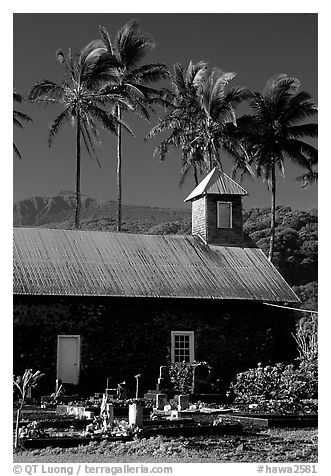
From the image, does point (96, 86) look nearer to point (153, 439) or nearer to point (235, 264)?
point (235, 264)

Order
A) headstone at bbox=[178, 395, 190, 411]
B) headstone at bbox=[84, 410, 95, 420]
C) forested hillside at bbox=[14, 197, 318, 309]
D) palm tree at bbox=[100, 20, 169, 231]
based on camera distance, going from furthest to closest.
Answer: forested hillside at bbox=[14, 197, 318, 309]
palm tree at bbox=[100, 20, 169, 231]
headstone at bbox=[178, 395, 190, 411]
headstone at bbox=[84, 410, 95, 420]

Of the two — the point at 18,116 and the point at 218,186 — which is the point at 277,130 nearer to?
the point at 218,186

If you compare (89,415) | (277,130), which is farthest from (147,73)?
(89,415)

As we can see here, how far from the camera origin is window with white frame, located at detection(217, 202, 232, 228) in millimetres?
23953

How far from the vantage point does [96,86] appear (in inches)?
1145

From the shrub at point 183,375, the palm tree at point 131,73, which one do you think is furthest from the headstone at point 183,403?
the palm tree at point 131,73

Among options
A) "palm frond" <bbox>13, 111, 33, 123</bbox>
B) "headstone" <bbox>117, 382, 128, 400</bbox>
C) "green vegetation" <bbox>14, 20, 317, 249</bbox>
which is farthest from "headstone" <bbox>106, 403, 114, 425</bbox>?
"green vegetation" <bbox>14, 20, 317, 249</bbox>

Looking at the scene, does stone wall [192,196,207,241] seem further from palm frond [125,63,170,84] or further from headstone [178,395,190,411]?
palm frond [125,63,170,84]

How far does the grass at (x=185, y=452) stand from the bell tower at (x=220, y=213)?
11.2m

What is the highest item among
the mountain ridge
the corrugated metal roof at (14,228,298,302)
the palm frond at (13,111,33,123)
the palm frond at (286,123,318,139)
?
the palm frond at (286,123,318,139)

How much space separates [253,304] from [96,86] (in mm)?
11523

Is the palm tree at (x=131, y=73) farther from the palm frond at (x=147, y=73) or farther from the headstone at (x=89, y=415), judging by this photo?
the headstone at (x=89, y=415)

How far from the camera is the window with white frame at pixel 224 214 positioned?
23953 mm
